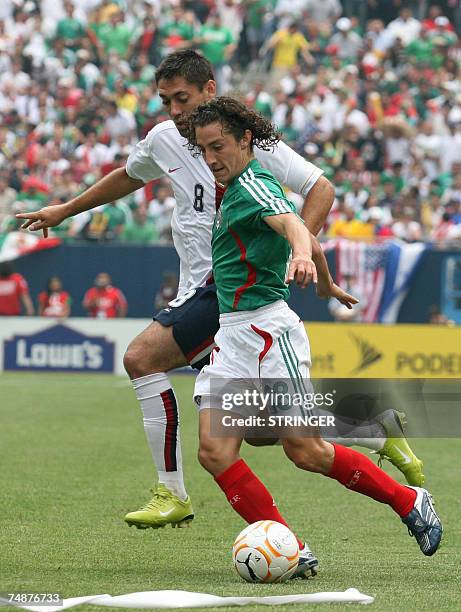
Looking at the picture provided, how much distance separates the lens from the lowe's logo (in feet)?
62.2

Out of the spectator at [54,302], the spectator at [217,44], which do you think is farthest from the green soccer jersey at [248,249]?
the spectator at [217,44]

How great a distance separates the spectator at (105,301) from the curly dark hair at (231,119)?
555 inches

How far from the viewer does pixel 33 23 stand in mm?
24719

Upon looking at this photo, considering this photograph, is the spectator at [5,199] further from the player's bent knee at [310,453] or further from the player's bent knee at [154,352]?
the player's bent knee at [310,453]

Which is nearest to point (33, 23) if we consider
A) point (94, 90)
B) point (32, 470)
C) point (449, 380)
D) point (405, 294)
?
point (94, 90)

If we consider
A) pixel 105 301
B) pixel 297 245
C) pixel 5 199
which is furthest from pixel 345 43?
pixel 297 245

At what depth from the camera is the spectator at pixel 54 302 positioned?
19656 millimetres

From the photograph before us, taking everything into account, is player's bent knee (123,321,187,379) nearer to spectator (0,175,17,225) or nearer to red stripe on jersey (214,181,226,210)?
red stripe on jersey (214,181,226,210)

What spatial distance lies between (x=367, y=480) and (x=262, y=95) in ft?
58.7

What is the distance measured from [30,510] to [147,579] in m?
2.26

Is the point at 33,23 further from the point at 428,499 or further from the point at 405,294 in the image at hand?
the point at 428,499

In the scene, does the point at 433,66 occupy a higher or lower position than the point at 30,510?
higher

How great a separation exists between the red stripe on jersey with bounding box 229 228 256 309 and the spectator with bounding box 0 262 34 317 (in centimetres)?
1476

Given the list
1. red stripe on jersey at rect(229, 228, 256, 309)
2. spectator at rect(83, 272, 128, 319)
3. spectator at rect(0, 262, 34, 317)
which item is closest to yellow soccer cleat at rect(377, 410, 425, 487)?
red stripe on jersey at rect(229, 228, 256, 309)
